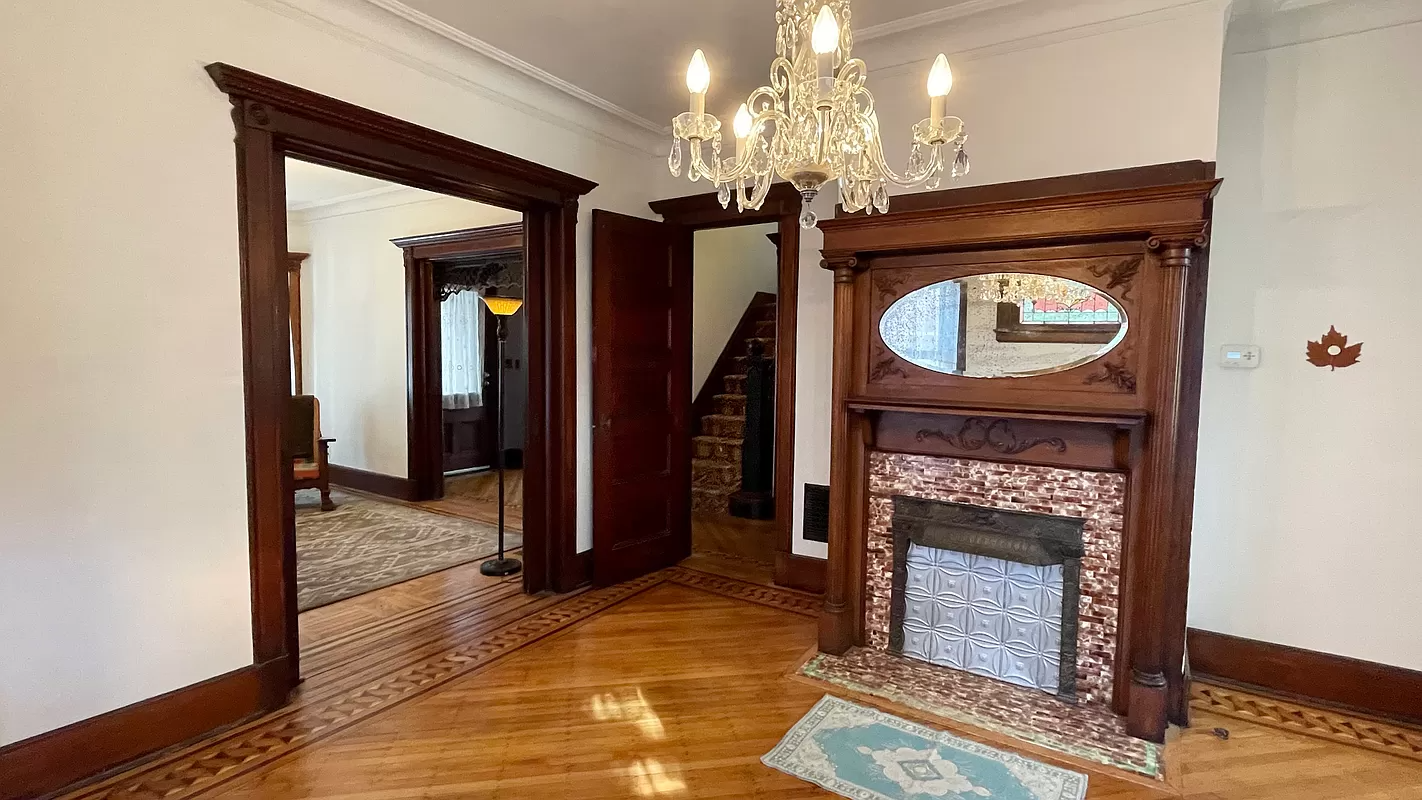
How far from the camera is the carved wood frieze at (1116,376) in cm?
252

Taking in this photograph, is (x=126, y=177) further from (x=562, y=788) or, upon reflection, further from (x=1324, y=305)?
(x=1324, y=305)

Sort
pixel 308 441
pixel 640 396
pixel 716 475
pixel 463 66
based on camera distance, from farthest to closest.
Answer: pixel 716 475
pixel 308 441
pixel 640 396
pixel 463 66

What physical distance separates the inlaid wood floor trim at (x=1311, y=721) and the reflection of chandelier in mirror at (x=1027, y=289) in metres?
1.77

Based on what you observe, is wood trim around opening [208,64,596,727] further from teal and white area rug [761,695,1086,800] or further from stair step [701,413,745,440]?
stair step [701,413,745,440]

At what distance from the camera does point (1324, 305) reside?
2.75 metres

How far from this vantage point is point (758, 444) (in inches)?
228

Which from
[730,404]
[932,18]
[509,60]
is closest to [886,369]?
[932,18]

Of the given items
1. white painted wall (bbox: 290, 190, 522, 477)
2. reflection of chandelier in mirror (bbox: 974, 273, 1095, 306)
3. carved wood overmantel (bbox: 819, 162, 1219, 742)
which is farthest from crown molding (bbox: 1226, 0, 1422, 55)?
white painted wall (bbox: 290, 190, 522, 477)

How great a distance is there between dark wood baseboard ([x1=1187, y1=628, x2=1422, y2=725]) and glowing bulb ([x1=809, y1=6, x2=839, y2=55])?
3058 mm

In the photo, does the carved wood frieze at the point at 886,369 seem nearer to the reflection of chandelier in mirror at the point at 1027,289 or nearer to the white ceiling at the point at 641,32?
the reflection of chandelier in mirror at the point at 1027,289

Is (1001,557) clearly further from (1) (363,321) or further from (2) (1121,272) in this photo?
(1) (363,321)

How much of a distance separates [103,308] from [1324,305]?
4.55m

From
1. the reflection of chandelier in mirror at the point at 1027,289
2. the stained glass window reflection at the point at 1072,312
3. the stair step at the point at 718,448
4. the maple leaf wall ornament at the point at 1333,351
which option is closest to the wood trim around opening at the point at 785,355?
the reflection of chandelier in mirror at the point at 1027,289

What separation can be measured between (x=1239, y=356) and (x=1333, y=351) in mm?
304
